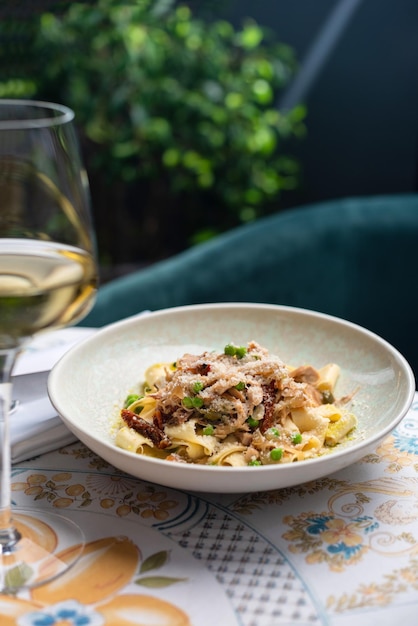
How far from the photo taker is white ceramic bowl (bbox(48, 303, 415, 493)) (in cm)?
99

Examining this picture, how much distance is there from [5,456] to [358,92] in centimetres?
364

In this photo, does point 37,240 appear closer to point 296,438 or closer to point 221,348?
Answer: point 296,438

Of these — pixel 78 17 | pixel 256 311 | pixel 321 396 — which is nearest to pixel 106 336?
pixel 256 311

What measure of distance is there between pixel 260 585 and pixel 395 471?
0.34 metres

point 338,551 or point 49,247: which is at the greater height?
point 49,247

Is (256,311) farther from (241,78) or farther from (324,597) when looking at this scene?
(241,78)

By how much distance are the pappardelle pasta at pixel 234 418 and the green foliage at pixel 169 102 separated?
2628 mm

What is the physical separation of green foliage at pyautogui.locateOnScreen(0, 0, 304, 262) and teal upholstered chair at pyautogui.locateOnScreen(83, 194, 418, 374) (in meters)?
1.34

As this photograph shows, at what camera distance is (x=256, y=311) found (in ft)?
4.99

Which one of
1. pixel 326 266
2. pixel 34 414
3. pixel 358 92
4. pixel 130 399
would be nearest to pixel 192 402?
pixel 130 399

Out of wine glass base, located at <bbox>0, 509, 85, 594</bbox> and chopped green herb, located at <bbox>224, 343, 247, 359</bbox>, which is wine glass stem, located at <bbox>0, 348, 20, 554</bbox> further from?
chopped green herb, located at <bbox>224, 343, 247, 359</bbox>

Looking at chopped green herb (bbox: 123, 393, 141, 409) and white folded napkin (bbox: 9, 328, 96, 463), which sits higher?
chopped green herb (bbox: 123, 393, 141, 409)

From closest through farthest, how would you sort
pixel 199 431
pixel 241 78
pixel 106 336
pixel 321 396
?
pixel 199 431 → pixel 321 396 → pixel 106 336 → pixel 241 78

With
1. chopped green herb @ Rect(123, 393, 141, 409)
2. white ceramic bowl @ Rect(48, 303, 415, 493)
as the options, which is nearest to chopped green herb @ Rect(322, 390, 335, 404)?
white ceramic bowl @ Rect(48, 303, 415, 493)
